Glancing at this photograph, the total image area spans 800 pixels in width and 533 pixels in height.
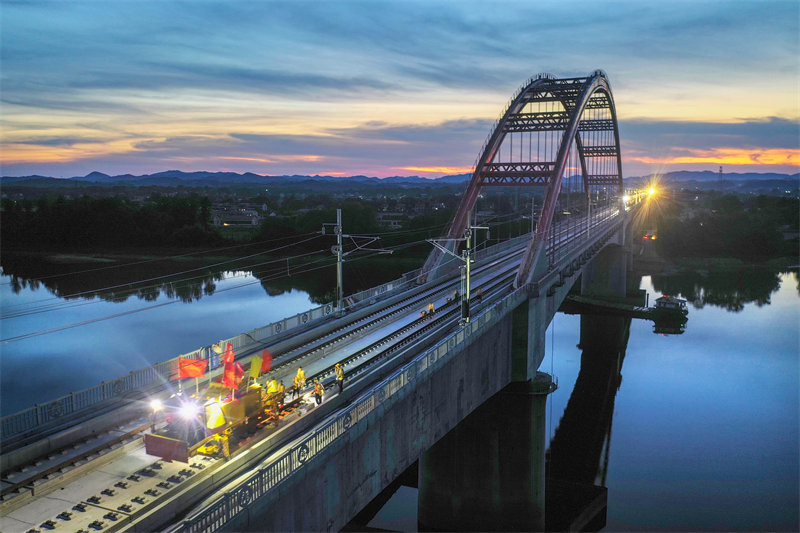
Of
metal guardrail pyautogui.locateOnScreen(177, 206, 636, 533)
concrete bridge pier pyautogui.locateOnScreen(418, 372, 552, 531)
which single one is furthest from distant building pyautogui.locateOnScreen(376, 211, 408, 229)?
metal guardrail pyautogui.locateOnScreen(177, 206, 636, 533)

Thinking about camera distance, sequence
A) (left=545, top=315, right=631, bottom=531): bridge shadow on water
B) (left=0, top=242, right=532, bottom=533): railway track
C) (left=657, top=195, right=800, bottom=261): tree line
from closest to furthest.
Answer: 1. (left=0, top=242, right=532, bottom=533): railway track
2. (left=545, top=315, right=631, bottom=531): bridge shadow on water
3. (left=657, top=195, right=800, bottom=261): tree line

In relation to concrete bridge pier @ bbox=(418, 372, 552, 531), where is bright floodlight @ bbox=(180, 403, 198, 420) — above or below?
above

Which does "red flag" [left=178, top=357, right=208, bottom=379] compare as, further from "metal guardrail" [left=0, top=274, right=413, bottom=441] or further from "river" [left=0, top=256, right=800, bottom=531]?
"river" [left=0, top=256, right=800, bottom=531]

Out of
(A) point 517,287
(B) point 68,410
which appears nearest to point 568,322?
(A) point 517,287

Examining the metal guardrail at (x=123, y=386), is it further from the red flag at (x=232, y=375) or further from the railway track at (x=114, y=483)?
the red flag at (x=232, y=375)

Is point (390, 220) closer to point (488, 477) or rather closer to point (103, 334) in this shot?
point (103, 334)

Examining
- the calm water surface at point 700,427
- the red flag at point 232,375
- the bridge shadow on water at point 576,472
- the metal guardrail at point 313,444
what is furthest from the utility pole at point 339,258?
the calm water surface at point 700,427

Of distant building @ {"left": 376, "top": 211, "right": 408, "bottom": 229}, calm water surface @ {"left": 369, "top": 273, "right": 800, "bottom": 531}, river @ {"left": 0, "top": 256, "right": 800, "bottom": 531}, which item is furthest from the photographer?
distant building @ {"left": 376, "top": 211, "right": 408, "bottom": 229}
